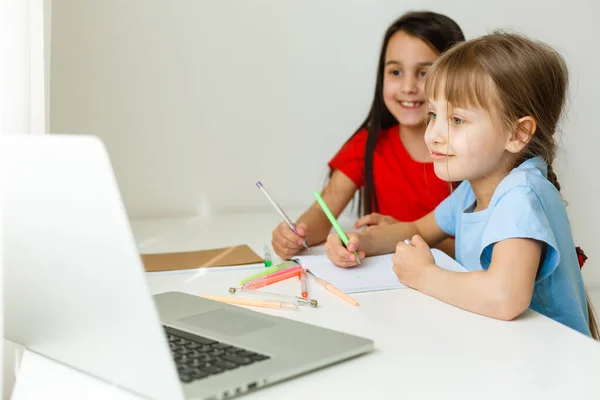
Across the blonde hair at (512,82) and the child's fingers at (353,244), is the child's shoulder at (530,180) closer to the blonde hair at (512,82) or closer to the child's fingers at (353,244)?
the blonde hair at (512,82)

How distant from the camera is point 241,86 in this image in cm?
184

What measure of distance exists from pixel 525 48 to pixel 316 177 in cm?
87

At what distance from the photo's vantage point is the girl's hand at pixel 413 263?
0.99 meters

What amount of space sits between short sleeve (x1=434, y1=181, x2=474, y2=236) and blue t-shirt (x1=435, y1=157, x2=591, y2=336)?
4 centimetres

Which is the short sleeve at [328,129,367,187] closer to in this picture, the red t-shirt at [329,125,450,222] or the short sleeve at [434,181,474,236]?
the red t-shirt at [329,125,450,222]

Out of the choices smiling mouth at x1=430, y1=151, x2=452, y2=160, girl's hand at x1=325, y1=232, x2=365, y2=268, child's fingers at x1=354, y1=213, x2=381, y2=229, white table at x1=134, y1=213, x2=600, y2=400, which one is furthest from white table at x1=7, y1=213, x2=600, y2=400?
child's fingers at x1=354, y1=213, x2=381, y2=229

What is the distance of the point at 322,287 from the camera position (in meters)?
1.03

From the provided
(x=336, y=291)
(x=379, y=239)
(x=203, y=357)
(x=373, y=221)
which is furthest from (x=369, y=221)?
(x=203, y=357)

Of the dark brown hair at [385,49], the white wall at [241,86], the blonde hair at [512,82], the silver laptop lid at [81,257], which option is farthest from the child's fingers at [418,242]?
the white wall at [241,86]

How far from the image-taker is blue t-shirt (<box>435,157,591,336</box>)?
0.95m

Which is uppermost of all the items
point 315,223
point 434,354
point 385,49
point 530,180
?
point 385,49

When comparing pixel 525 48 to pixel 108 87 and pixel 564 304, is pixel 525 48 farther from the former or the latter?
pixel 108 87

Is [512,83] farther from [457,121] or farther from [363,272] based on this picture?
[363,272]

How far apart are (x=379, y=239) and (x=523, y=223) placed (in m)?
0.37
